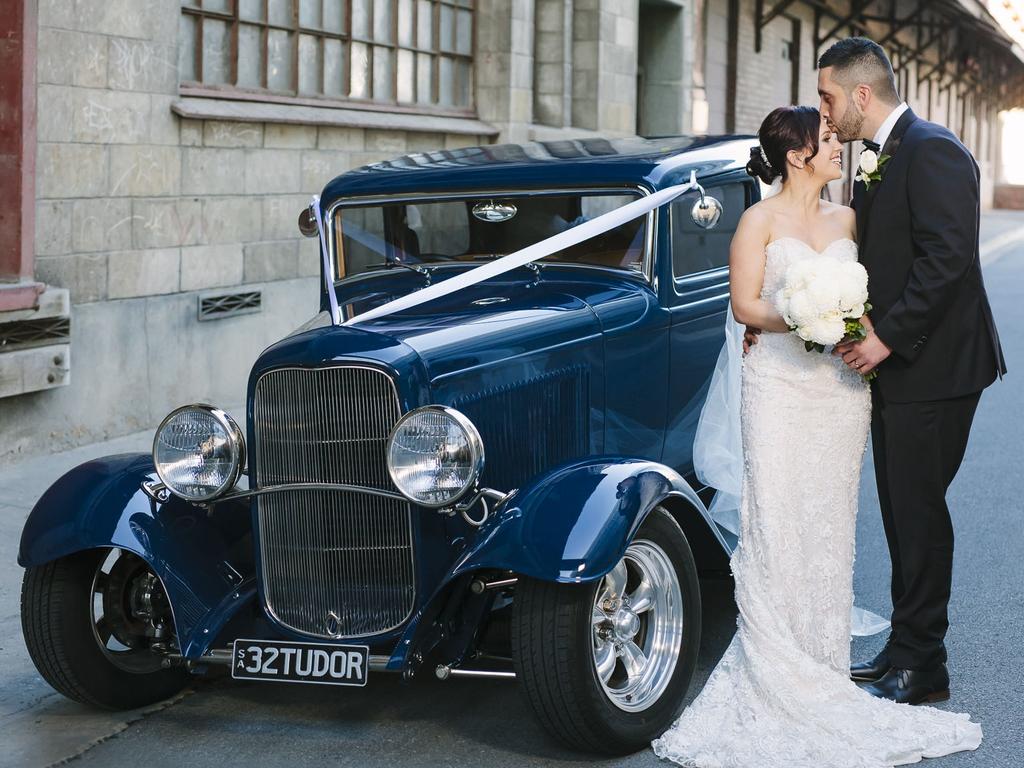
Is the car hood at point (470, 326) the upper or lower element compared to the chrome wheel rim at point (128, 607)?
upper

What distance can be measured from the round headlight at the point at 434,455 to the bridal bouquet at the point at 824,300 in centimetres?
102

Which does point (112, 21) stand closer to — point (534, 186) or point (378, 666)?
point (534, 186)

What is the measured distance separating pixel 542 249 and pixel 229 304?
16.2 ft

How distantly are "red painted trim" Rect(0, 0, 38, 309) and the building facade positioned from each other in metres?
0.01

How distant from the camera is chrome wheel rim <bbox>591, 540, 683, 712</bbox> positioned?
4.20 m

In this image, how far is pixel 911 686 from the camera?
178 inches

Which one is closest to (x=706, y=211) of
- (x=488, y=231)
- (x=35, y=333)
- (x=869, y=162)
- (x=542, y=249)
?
(x=542, y=249)

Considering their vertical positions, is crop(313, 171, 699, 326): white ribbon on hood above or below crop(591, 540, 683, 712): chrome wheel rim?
above

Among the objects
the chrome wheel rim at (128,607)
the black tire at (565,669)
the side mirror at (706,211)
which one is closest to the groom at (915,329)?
the side mirror at (706,211)

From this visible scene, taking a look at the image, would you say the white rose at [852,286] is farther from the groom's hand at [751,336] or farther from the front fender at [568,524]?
the front fender at [568,524]

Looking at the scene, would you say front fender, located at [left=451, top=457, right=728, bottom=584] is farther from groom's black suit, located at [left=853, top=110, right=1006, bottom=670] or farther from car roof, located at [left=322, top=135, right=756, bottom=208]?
car roof, located at [left=322, top=135, right=756, bottom=208]

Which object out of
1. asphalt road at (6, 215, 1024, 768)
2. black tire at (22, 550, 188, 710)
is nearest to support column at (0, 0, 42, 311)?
asphalt road at (6, 215, 1024, 768)

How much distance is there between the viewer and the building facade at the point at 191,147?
7863 millimetres

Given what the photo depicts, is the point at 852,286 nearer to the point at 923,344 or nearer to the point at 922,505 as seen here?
the point at 923,344
